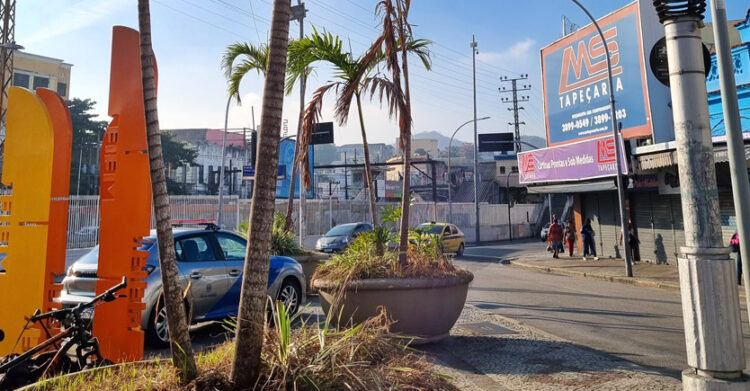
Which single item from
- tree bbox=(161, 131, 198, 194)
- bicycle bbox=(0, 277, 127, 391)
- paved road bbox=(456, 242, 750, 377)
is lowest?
paved road bbox=(456, 242, 750, 377)

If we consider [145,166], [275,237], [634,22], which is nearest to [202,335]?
[145,166]

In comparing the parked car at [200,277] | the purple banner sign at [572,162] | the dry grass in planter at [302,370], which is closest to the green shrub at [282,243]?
the parked car at [200,277]

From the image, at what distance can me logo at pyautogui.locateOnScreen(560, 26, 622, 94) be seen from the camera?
17.7 metres

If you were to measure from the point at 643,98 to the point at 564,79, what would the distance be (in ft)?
13.3

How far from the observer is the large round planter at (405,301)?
18.4 feet

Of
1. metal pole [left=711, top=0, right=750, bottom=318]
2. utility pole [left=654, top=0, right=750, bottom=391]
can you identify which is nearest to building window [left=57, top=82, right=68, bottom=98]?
metal pole [left=711, top=0, right=750, bottom=318]

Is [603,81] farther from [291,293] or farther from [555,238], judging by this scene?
[291,293]

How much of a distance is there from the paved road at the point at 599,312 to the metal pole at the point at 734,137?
1865 mm

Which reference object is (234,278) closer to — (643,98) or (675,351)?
(675,351)

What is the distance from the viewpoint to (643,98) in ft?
53.9

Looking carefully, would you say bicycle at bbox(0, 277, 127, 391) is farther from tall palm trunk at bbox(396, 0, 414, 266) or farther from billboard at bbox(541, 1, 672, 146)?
billboard at bbox(541, 1, 672, 146)

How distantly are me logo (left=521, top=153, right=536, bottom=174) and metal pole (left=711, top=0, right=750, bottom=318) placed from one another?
53.3 ft

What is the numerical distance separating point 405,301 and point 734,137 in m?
3.70

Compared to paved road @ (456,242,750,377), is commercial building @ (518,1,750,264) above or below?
above
